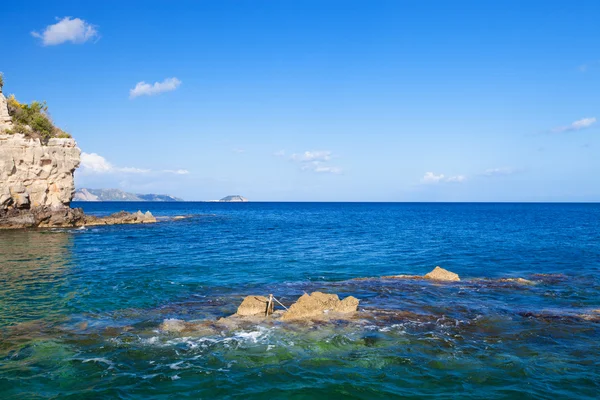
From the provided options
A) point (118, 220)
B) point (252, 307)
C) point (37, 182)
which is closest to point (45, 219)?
point (37, 182)

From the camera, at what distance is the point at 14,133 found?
2219 inches

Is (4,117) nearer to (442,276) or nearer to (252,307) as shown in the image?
(252,307)

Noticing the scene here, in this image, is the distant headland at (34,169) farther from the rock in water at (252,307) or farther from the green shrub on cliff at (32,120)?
the rock in water at (252,307)

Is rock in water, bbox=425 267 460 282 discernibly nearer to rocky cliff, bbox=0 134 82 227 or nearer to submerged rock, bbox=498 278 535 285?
submerged rock, bbox=498 278 535 285

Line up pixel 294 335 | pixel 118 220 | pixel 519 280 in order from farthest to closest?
pixel 118 220 < pixel 519 280 < pixel 294 335

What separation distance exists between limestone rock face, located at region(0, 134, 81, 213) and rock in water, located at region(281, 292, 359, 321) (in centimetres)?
5450

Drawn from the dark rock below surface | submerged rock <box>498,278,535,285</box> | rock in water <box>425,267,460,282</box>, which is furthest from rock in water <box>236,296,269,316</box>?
the dark rock below surface

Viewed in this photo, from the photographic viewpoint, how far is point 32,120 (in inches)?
2431

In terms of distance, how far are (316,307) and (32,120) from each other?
64.1 meters

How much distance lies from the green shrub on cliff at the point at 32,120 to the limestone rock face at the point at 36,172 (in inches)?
107

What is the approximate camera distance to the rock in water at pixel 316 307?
57.0ft

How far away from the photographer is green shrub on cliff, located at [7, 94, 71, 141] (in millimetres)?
59062

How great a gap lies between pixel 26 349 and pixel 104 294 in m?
8.57

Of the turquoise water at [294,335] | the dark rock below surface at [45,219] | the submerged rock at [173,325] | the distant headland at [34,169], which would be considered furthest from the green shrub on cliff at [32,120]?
the submerged rock at [173,325]
